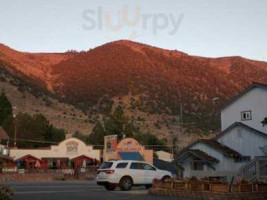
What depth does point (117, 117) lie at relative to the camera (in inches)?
2697

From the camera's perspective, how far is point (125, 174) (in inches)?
1041

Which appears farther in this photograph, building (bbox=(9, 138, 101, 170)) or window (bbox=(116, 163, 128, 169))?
building (bbox=(9, 138, 101, 170))

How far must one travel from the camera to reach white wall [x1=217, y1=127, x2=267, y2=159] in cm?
3572

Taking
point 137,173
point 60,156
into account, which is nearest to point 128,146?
point 60,156

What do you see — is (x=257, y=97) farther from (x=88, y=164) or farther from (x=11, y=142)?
(x=11, y=142)

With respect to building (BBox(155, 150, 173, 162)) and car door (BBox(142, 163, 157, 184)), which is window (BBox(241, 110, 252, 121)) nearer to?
car door (BBox(142, 163, 157, 184))

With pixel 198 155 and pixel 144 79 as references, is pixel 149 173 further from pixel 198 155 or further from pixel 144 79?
pixel 144 79

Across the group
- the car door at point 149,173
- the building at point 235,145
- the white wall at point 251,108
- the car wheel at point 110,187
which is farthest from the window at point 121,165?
the white wall at point 251,108

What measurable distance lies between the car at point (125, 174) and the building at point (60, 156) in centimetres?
3437

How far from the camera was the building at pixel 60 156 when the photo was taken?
60.3m

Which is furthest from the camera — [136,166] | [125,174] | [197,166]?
[197,166]

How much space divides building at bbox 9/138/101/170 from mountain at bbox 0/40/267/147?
28.7m

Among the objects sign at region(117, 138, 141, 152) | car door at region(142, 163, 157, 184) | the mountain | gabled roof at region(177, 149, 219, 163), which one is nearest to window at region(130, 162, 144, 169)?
car door at region(142, 163, 157, 184)

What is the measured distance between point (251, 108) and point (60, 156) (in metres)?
30.8
